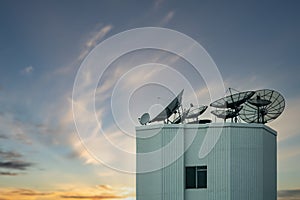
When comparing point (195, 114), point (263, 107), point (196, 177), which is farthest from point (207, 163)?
point (263, 107)

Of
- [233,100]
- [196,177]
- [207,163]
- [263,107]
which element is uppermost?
[233,100]

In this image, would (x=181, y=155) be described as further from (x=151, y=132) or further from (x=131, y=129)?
(x=131, y=129)

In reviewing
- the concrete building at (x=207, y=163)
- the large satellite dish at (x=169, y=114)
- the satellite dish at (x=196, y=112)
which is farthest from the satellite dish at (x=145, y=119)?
the satellite dish at (x=196, y=112)

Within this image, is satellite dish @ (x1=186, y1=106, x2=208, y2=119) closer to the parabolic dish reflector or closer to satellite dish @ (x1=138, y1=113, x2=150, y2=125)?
the parabolic dish reflector

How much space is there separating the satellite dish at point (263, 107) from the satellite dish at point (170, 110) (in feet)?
16.8

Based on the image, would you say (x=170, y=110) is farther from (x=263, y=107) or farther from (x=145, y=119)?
(x=263, y=107)

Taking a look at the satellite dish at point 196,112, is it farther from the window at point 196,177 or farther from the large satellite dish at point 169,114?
the window at point 196,177

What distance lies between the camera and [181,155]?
38.9m

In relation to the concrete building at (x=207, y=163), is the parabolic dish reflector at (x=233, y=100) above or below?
above

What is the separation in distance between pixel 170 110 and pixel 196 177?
18.7 ft

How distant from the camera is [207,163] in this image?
38.6m

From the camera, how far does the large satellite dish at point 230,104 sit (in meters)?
38.8

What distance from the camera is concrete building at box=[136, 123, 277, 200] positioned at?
37.7 metres

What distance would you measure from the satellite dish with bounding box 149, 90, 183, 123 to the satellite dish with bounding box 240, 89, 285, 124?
513 cm
